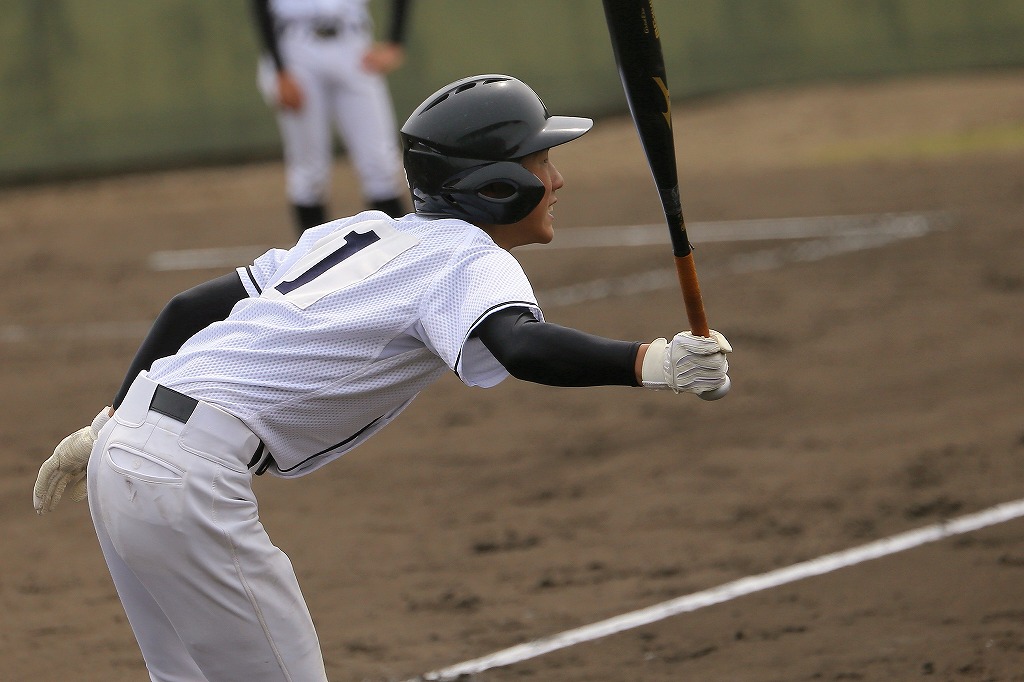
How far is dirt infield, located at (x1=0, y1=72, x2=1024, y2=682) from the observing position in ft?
13.4

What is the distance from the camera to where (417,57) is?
14.3 m

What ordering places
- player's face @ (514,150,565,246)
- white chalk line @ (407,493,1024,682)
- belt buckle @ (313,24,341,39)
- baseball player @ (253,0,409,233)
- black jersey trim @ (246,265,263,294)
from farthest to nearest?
belt buckle @ (313,24,341,39)
baseball player @ (253,0,409,233)
white chalk line @ (407,493,1024,682)
black jersey trim @ (246,265,263,294)
player's face @ (514,150,565,246)

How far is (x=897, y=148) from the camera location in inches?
503

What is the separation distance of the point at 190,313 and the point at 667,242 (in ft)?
22.8

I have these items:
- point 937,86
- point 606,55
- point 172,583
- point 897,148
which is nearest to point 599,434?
point 172,583

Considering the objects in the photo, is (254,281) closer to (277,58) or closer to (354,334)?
(354,334)

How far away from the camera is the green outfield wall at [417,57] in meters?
13.5

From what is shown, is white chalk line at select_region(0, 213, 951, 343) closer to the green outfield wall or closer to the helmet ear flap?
the green outfield wall

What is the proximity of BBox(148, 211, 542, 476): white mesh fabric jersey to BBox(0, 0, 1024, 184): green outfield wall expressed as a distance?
11629mm

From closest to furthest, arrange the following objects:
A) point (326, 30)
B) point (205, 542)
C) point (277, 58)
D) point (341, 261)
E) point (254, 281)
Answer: point (205, 542), point (341, 261), point (254, 281), point (277, 58), point (326, 30)

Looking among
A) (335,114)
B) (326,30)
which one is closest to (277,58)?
(326,30)

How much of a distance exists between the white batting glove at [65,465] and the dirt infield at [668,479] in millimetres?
1080

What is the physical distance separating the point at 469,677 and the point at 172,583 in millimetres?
1396

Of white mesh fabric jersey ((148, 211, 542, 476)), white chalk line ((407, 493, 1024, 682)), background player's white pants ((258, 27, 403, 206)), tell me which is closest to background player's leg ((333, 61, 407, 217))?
background player's white pants ((258, 27, 403, 206))
